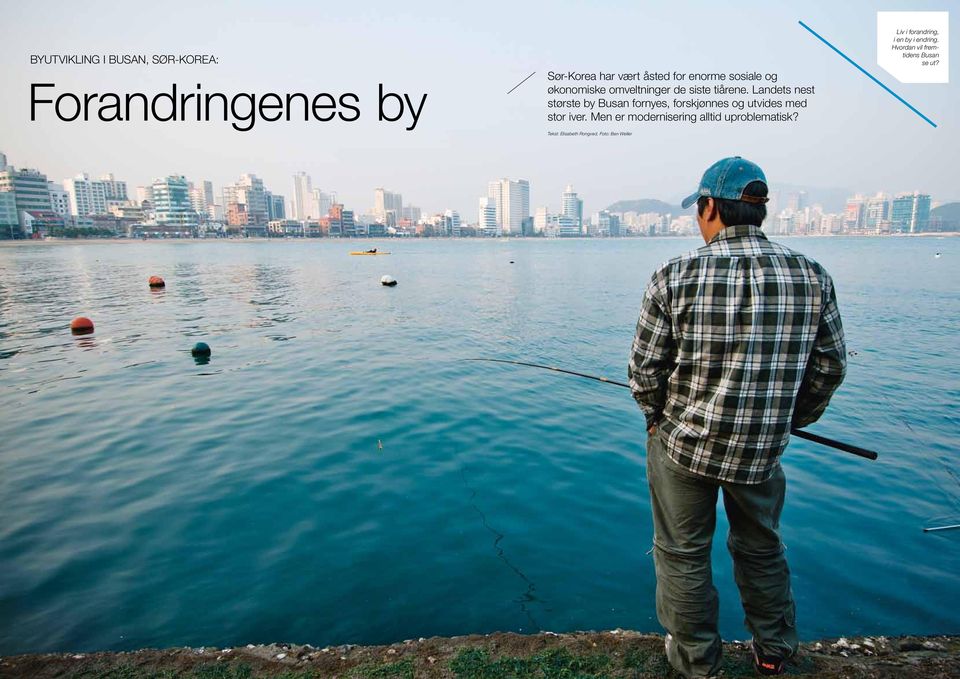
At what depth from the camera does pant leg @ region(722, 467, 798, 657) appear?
129 inches

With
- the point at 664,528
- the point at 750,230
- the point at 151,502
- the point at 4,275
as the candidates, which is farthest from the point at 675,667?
the point at 4,275

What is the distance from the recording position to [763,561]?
11.2 ft

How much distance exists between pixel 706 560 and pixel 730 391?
45.3 inches

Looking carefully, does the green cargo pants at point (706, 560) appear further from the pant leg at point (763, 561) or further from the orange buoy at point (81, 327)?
the orange buoy at point (81, 327)

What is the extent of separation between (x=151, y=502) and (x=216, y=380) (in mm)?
7591

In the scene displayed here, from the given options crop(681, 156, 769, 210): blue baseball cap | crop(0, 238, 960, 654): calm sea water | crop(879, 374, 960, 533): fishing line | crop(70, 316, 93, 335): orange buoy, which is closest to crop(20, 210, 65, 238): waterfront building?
crop(70, 316, 93, 335): orange buoy

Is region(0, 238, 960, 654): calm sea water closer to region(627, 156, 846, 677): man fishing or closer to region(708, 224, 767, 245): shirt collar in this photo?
region(627, 156, 846, 677): man fishing

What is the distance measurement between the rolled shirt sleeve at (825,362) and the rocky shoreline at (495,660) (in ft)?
5.71

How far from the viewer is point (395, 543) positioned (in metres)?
A: 6.79

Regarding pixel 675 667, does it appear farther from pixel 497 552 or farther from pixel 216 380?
pixel 216 380

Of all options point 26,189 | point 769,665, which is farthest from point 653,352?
point 26,189

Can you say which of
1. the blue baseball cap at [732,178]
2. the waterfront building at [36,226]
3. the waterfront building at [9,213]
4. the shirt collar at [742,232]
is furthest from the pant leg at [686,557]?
the waterfront building at [9,213]

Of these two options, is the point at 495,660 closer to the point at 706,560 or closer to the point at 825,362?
the point at 706,560

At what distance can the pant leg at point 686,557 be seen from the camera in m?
3.30
